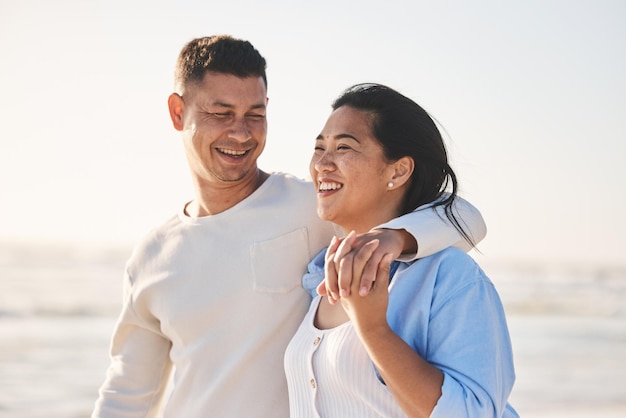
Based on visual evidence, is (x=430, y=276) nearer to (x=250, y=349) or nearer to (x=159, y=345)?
(x=250, y=349)

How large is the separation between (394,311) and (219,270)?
902 mm

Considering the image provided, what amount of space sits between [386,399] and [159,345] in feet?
4.30

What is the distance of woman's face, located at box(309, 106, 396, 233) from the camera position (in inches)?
97.6

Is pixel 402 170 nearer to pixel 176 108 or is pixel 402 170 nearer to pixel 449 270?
pixel 449 270

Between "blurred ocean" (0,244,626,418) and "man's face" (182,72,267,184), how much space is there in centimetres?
549

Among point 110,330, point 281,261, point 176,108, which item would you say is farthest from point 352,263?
point 110,330

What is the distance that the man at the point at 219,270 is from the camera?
298 centimetres

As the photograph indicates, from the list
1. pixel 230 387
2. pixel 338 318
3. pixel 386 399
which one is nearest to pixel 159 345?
pixel 230 387

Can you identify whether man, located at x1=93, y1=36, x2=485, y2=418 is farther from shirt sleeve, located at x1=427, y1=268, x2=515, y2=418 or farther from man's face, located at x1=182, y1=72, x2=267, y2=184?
shirt sleeve, located at x1=427, y1=268, x2=515, y2=418

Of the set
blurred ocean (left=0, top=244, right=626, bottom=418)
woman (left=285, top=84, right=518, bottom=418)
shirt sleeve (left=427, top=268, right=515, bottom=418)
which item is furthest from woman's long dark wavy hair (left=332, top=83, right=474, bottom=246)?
blurred ocean (left=0, top=244, right=626, bottom=418)

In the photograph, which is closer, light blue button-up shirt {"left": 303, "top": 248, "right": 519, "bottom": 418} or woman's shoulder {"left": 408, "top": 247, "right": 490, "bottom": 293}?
light blue button-up shirt {"left": 303, "top": 248, "right": 519, "bottom": 418}

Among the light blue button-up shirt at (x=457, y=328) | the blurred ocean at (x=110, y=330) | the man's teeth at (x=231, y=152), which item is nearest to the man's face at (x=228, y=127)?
the man's teeth at (x=231, y=152)

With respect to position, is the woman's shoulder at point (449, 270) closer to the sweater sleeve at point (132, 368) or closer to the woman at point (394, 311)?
the woman at point (394, 311)

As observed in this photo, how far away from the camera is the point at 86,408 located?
830 centimetres
